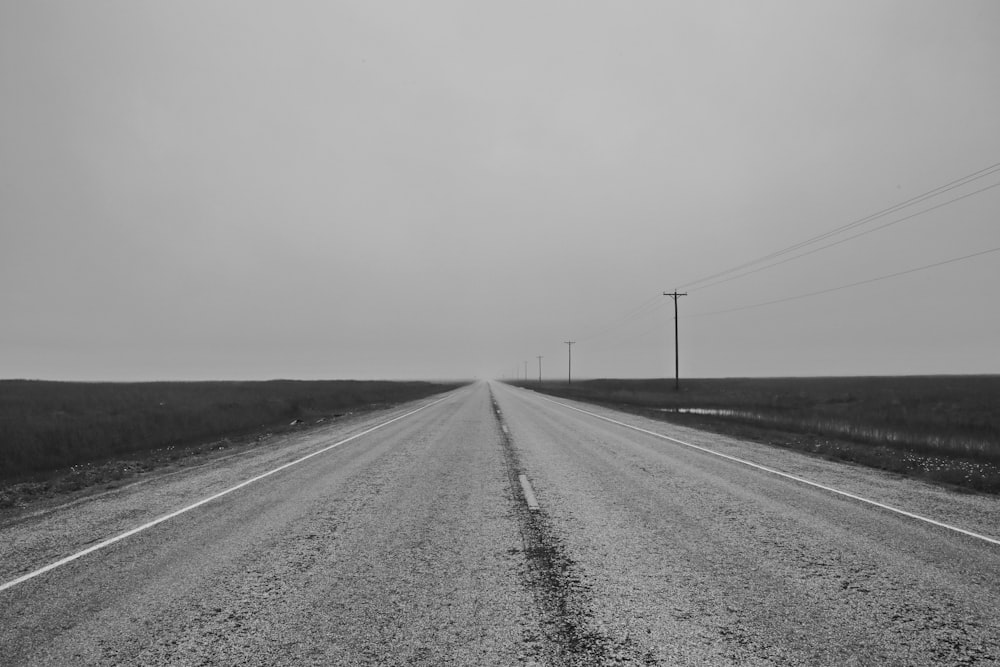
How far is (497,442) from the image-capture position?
1309 centimetres

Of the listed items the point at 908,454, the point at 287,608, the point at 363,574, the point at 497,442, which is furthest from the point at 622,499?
the point at 908,454

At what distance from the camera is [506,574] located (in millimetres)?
4289

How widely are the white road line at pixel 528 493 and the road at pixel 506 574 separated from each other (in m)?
0.10

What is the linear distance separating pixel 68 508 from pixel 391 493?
4794 millimetres

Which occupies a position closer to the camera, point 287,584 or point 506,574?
point 287,584

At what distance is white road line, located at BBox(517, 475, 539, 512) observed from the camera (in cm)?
657

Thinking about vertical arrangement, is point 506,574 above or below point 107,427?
above

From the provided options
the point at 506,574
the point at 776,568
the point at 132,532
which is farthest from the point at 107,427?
the point at 776,568

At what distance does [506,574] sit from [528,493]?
10.1ft

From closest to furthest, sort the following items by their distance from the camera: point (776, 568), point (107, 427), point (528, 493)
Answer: point (776, 568)
point (528, 493)
point (107, 427)

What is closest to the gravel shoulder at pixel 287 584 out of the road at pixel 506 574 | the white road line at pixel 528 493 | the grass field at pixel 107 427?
the road at pixel 506 574

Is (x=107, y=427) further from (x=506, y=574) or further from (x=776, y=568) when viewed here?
(x=776, y=568)

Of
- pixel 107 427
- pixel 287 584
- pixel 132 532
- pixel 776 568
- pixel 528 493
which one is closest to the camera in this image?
pixel 287 584

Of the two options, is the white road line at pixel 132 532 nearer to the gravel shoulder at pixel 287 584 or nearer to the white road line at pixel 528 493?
the gravel shoulder at pixel 287 584
